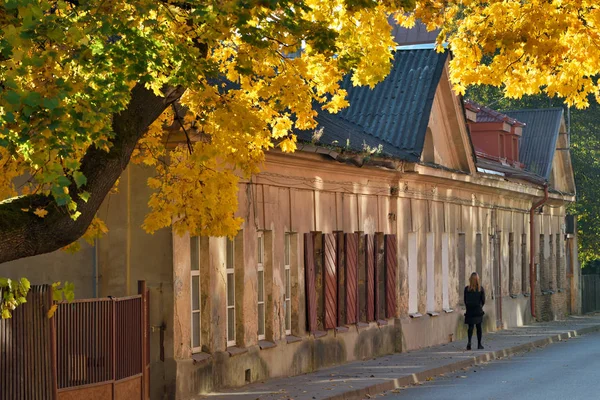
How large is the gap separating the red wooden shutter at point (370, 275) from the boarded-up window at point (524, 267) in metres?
17.2

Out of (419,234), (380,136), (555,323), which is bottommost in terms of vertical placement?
(555,323)

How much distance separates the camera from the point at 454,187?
111 ft

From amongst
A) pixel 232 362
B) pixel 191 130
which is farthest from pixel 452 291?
pixel 191 130

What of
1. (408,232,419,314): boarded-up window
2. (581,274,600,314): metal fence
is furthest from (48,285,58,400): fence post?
(581,274,600,314): metal fence

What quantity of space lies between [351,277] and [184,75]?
581 inches

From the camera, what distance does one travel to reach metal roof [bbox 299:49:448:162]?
29.4 meters

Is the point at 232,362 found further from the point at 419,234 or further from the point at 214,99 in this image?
the point at 419,234

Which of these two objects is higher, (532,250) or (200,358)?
(532,250)

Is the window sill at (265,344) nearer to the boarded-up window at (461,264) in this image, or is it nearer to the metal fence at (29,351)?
the metal fence at (29,351)

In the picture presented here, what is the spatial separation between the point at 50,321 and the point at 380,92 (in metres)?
18.8

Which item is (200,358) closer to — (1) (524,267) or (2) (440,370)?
(2) (440,370)

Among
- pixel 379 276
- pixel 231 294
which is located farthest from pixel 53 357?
pixel 379 276

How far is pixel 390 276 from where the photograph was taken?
2839cm

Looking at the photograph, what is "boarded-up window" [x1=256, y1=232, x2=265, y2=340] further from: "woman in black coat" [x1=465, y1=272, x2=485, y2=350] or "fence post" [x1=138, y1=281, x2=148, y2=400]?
"woman in black coat" [x1=465, y1=272, x2=485, y2=350]
